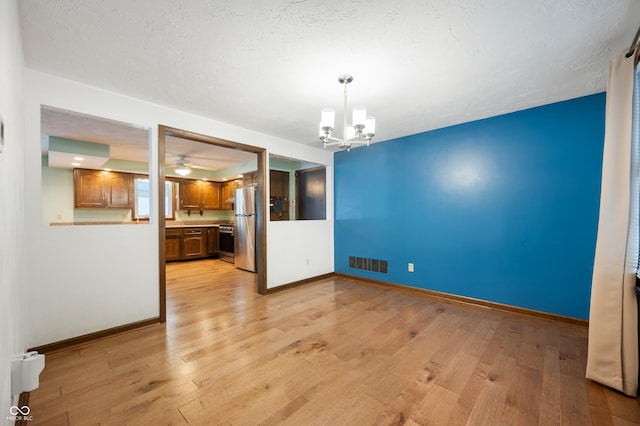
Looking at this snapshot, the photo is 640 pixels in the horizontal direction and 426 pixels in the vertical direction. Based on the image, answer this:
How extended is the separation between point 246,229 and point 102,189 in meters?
3.34

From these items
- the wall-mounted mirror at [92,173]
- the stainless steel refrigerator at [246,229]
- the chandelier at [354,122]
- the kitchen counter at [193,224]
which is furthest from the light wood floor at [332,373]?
the kitchen counter at [193,224]

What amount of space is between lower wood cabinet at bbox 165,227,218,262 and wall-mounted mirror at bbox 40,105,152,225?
2.95ft

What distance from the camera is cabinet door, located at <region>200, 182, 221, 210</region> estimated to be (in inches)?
281

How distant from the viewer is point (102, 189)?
5480mm

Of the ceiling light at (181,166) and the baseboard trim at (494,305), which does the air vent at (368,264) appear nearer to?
the baseboard trim at (494,305)

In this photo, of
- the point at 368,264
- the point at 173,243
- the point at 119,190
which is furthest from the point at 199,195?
the point at 368,264

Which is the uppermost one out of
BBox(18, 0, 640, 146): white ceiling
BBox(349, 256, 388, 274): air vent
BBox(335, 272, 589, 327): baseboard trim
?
BBox(18, 0, 640, 146): white ceiling

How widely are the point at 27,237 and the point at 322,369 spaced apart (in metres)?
2.71

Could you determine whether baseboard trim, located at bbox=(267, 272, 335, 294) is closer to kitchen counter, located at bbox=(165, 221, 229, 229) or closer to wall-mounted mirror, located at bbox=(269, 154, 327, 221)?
wall-mounted mirror, located at bbox=(269, 154, 327, 221)

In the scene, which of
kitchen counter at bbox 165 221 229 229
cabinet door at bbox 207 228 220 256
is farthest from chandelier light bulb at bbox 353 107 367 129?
cabinet door at bbox 207 228 220 256

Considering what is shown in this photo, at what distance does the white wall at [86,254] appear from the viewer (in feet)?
7.01

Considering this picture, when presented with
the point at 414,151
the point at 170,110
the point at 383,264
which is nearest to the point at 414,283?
the point at 383,264

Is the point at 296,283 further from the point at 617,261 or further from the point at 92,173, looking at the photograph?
the point at 92,173

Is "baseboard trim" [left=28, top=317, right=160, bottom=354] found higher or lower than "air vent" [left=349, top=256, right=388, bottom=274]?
lower
